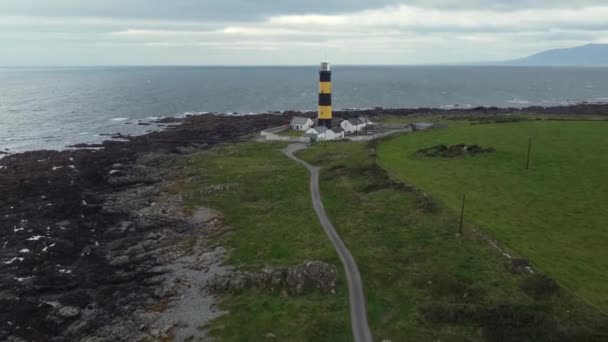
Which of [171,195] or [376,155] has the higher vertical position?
[376,155]

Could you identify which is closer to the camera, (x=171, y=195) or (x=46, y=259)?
(x=46, y=259)

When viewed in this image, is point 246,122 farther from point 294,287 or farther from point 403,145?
point 294,287

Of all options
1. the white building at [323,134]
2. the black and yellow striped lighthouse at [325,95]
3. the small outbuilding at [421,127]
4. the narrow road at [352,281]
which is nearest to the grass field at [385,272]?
the narrow road at [352,281]

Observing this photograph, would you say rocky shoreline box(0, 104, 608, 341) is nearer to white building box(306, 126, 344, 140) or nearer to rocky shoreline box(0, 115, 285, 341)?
rocky shoreline box(0, 115, 285, 341)

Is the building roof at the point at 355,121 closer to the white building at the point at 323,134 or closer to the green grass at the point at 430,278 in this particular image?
the white building at the point at 323,134

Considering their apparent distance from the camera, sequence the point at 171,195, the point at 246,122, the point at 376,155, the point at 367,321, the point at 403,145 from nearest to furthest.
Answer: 1. the point at 367,321
2. the point at 171,195
3. the point at 376,155
4. the point at 403,145
5. the point at 246,122

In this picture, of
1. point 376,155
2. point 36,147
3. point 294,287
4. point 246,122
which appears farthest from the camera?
point 246,122

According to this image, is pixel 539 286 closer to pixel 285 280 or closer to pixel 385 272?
pixel 385 272

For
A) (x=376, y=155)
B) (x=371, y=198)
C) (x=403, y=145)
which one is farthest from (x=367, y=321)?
(x=403, y=145)
